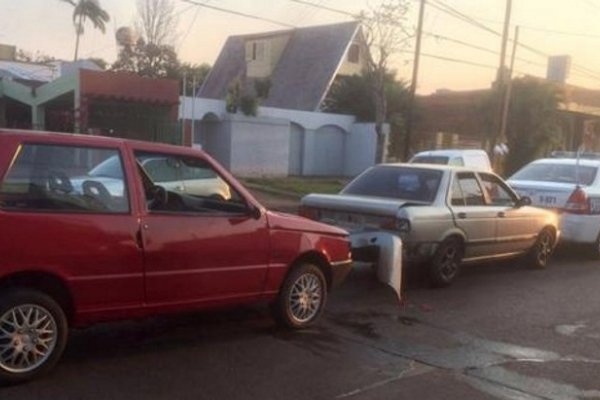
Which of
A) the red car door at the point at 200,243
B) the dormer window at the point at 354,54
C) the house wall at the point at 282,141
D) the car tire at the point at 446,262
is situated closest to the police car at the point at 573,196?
the car tire at the point at 446,262

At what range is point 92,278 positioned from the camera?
17.2ft

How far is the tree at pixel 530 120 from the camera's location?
34.4 metres

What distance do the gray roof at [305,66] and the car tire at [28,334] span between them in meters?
34.6

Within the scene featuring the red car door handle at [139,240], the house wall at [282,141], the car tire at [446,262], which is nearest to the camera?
the red car door handle at [139,240]

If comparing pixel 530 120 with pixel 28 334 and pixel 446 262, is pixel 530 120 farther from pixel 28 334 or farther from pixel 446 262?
pixel 28 334

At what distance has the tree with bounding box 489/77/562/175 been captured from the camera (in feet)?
113

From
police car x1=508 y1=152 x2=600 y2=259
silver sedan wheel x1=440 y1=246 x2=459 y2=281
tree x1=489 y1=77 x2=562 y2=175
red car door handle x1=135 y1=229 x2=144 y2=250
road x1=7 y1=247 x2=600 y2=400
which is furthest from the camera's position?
tree x1=489 y1=77 x2=562 y2=175

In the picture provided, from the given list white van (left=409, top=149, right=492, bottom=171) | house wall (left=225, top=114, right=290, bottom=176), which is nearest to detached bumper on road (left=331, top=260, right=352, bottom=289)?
white van (left=409, top=149, right=492, bottom=171)

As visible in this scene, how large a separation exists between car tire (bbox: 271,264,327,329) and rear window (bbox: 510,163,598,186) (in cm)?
722

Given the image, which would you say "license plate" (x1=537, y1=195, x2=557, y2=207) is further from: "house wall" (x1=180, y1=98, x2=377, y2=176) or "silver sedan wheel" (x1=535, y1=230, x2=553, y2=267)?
"house wall" (x1=180, y1=98, x2=377, y2=176)

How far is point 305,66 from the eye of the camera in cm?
4272

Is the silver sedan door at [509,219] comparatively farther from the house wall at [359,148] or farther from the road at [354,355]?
the house wall at [359,148]

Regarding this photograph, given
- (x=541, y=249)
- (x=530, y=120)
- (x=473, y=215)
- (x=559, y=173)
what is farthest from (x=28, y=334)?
(x=530, y=120)

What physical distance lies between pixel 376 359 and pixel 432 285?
3161mm
